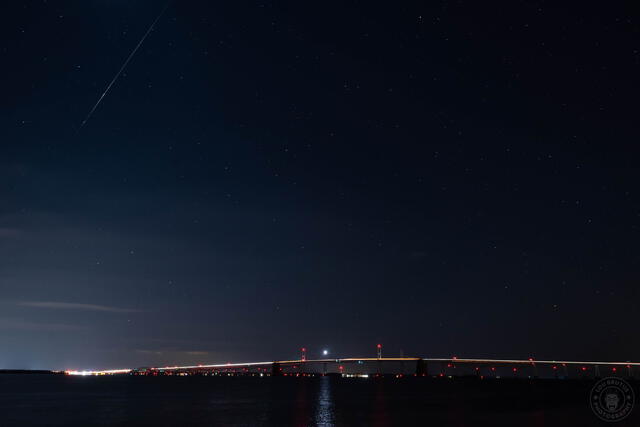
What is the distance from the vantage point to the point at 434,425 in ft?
200

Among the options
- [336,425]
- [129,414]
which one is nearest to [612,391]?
[336,425]

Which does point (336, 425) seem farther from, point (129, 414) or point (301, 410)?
point (129, 414)

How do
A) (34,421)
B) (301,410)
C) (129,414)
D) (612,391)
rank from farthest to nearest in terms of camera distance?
(612,391), (301,410), (129,414), (34,421)

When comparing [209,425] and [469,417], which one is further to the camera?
[469,417]

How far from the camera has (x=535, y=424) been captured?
6047 cm

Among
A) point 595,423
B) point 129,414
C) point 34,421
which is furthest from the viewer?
point 129,414

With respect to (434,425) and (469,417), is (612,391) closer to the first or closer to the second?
(469,417)

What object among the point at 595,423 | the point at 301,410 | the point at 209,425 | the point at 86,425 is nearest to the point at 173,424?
the point at 209,425

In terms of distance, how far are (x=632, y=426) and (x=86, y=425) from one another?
170ft

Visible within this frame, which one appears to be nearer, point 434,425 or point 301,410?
point 434,425

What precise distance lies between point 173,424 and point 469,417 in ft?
110

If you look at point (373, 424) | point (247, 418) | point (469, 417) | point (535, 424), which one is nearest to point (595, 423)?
point (535, 424)

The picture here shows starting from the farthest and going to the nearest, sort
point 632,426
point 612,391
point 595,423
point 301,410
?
point 612,391
point 301,410
point 595,423
point 632,426

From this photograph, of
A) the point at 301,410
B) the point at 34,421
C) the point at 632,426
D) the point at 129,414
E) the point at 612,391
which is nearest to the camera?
the point at 632,426
